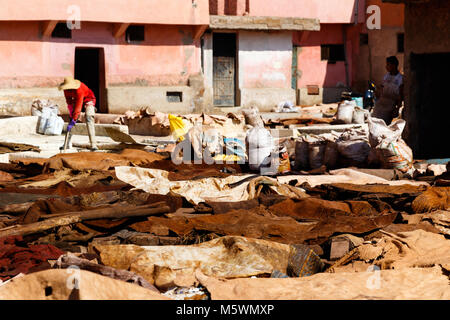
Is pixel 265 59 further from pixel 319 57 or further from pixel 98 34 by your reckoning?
pixel 98 34

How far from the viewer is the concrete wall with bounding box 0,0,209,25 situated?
1855cm

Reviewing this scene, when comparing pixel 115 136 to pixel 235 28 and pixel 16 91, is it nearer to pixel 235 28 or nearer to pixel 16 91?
pixel 16 91

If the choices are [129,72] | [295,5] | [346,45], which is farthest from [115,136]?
[346,45]

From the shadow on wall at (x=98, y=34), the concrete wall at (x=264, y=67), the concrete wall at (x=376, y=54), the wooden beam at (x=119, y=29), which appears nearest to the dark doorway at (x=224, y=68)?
the concrete wall at (x=264, y=67)

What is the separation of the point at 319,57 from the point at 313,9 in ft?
6.43

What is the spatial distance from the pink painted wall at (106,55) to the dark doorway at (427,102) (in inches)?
450

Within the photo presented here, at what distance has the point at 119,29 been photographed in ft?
66.4

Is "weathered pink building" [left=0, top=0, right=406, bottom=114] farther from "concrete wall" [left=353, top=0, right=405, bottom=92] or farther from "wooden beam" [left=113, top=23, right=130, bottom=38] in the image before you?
"concrete wall" [left=353, top=0, right=405, bottom=92]

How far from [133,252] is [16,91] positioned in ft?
46.4

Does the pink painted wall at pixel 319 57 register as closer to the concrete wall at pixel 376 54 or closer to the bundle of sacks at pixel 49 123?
the concrete wall at pixel 376 54

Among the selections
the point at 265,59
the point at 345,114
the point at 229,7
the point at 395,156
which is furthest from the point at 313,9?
the point at 395,156

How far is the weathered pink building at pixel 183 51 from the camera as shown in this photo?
19078 millimetres

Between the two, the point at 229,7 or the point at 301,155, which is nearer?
the point at 301,155

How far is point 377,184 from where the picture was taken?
8.09 metres
